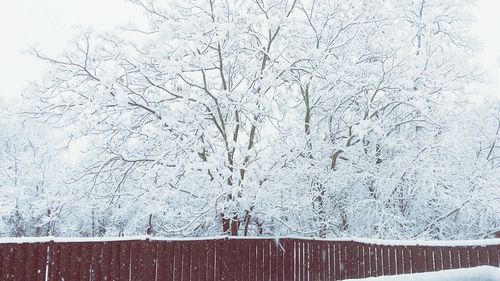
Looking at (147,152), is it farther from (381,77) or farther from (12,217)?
(12,217)

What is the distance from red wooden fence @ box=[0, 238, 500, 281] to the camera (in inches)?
289

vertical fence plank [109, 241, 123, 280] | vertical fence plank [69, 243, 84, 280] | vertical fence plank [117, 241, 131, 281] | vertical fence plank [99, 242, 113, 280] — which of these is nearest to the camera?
vertical fence plank [69, 243, 84, 280]

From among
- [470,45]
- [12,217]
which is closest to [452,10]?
[470,45]

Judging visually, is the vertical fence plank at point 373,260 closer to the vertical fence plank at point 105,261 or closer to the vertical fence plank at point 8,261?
the vertical fence plank at point 105,261

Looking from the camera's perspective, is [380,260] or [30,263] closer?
[30,263]

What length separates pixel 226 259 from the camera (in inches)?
385

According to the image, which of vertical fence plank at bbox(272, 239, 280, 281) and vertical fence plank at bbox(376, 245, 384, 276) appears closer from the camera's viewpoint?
vertical fence plank at bbox(376, 245, 384, 276)

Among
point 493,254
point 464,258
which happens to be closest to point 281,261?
point 464,258

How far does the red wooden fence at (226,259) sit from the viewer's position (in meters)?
7.33

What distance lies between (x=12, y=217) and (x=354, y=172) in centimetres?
2480

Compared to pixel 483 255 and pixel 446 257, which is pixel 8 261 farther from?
pixel 483 255

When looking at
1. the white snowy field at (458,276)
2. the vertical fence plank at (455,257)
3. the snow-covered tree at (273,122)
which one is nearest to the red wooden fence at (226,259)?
the vertical fence plank at (455,257)

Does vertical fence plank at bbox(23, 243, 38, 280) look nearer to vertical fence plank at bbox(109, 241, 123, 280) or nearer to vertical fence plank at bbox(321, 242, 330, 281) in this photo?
vertical fence plank at bbox(109, 241, 123, 280)

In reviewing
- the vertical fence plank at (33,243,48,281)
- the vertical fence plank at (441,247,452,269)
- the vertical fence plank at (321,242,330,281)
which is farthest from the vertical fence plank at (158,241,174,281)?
the vertical fence plank at (441,247,452,269)
